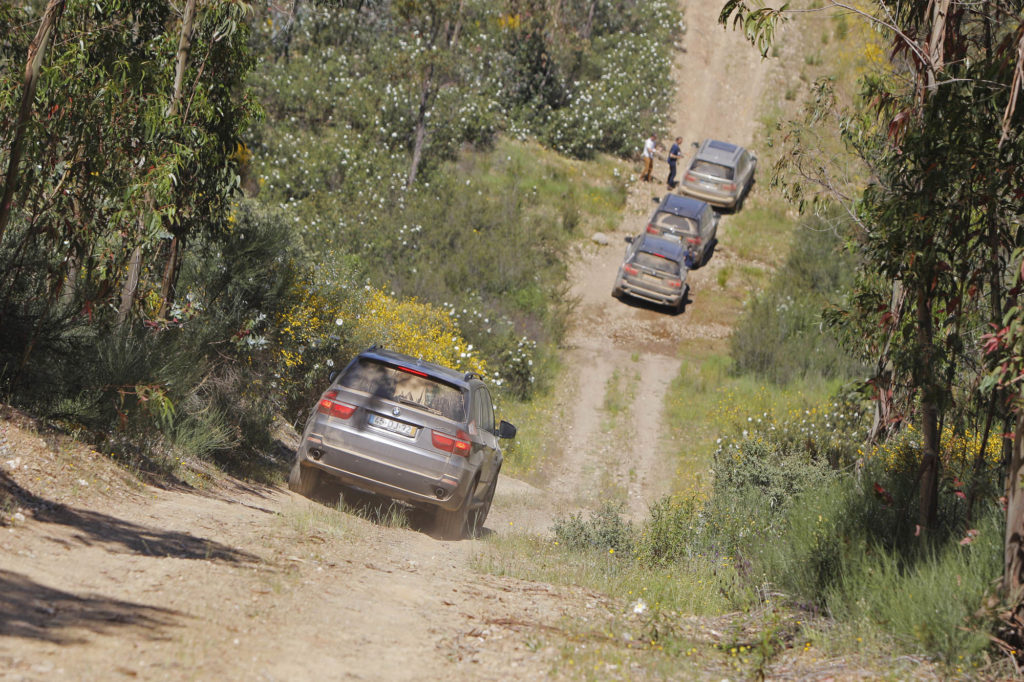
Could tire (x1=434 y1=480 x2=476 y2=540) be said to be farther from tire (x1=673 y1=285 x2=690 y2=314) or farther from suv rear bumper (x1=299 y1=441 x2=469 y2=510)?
tire (x1=673 y1=285 x2=690 y2=314)

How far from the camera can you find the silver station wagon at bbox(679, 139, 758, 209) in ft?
112

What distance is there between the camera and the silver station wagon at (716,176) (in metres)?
34.1

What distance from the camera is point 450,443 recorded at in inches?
381

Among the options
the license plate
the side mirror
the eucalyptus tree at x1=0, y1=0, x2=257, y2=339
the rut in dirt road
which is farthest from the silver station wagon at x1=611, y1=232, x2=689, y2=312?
the license plate

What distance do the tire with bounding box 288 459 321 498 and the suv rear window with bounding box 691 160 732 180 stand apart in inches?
1029

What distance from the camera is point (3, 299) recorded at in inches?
366

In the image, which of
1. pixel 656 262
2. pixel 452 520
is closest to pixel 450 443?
pixel 452 520

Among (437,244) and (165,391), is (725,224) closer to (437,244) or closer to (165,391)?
(437,244)

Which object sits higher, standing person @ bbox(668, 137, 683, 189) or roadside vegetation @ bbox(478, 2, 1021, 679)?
standing person @ bbox(668, 137, 683, 189)

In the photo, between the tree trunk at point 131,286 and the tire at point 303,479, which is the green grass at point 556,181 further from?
the tire at point 303,479

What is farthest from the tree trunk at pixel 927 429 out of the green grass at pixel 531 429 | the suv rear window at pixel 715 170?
the suv rear window at pixel 715 170

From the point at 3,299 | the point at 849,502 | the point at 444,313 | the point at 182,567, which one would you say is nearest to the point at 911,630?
the point at 849,502

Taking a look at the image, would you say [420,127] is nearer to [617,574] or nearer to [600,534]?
[600,534]

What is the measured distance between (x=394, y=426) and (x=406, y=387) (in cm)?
44
